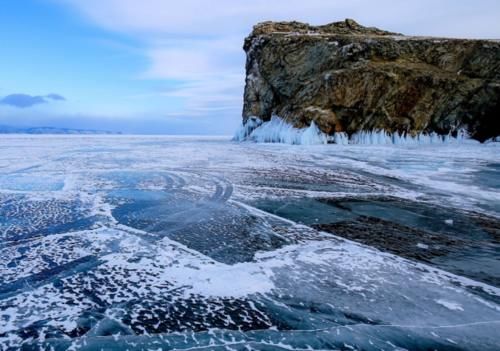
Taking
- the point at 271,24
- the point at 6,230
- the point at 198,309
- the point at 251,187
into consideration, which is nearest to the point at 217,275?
the point at 198,309

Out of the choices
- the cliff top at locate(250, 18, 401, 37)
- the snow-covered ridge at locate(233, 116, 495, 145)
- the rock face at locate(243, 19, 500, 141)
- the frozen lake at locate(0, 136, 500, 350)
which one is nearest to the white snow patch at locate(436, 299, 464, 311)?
the frozen lake at locate(0, 136, 500, 350)

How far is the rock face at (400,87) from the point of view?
77.6ft

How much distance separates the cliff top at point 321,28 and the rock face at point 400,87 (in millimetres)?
6312

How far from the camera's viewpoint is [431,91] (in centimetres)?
2386

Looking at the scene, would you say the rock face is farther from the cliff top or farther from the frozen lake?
the frozen lake

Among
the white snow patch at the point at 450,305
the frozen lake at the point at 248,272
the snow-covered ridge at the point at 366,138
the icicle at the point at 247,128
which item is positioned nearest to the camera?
the frozen lake at the point at 248,272

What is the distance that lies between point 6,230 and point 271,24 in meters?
33.0

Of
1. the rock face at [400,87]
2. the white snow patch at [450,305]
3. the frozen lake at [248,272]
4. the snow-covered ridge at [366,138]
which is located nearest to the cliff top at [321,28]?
the rock face at [400,87]

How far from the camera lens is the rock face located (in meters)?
23.7

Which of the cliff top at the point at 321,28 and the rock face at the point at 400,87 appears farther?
the cliff top at the point at 321,28

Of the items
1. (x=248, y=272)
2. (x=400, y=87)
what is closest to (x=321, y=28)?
(x=400, y=87)

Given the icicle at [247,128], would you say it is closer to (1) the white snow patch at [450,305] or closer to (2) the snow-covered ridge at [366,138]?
(2) the snow-covered ridge at [366,138]

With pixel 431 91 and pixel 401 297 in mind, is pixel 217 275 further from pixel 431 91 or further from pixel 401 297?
pixel 431 91

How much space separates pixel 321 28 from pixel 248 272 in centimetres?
3456
